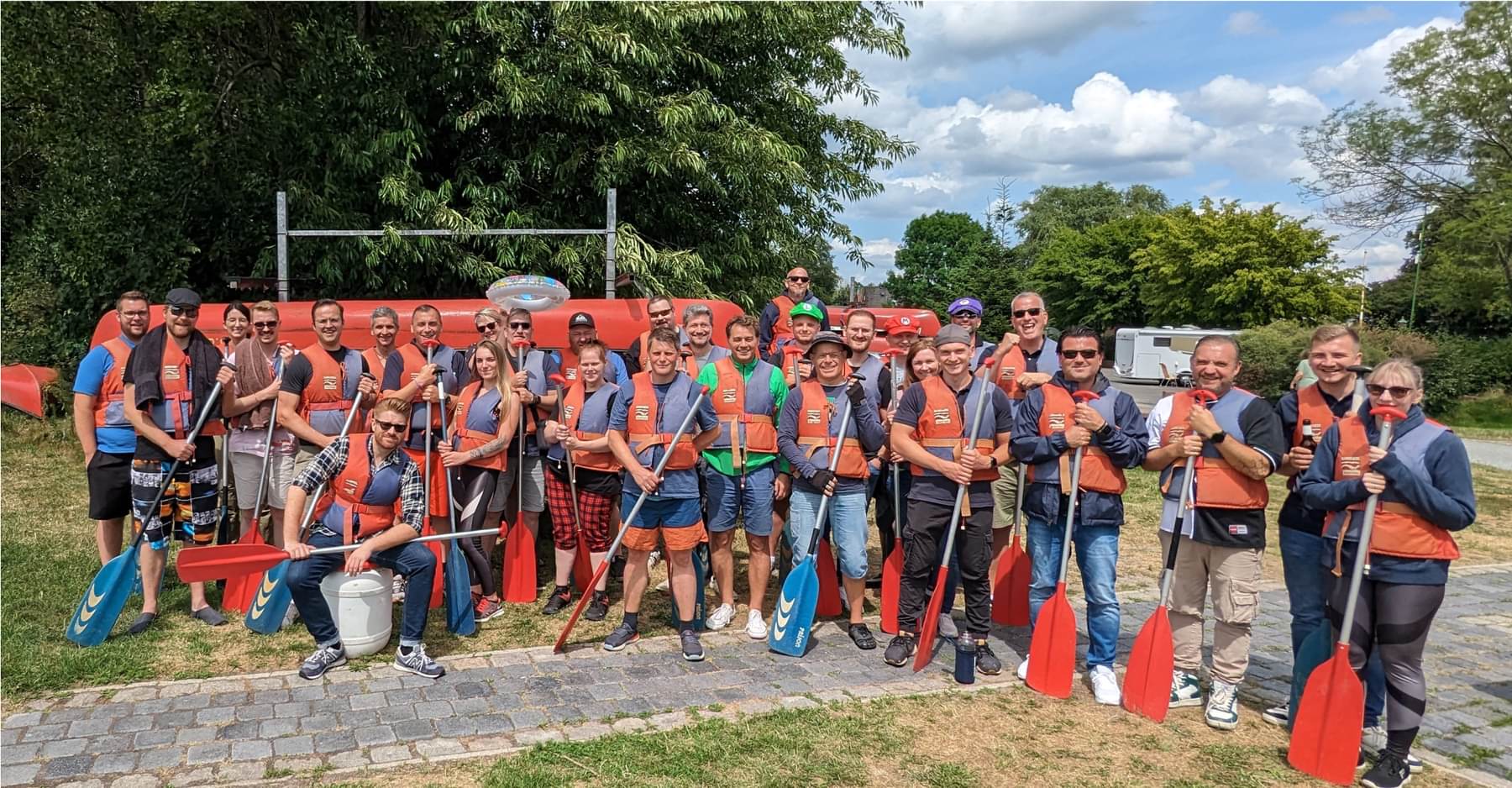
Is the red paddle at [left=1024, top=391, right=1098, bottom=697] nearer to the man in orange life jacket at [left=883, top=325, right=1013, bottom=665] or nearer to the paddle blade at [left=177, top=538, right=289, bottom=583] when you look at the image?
the man in orange life jacket at [left=883, top=325, right=1013, bottom=665]

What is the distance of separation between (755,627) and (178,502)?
3.96 metres

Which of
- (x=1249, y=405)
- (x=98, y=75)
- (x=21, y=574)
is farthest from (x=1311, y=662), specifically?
(x=98, y=75)

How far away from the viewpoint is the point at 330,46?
39.1ft

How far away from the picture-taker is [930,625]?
5.40 metres

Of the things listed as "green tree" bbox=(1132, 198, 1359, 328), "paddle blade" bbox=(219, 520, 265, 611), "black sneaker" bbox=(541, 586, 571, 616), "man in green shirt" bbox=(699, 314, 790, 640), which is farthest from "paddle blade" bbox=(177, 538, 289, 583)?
"green tree" bbox=(1132, 198, 1359, 328)

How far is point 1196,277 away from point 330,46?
115 ft

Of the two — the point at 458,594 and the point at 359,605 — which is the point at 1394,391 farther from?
the point at 359,605

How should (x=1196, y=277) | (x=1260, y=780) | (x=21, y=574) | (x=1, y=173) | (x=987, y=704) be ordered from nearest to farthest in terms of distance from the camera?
1. (x=1260, y=780)
2. (x=987, y=704)
3. (x=21, y=574)
4. (x=1, y=173)
5. (x=1196, y=277)

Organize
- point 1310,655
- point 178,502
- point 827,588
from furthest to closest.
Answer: point 827,588
point 178,502
point 1310,655

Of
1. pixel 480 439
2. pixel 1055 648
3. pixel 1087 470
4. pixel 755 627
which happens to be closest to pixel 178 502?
pixel 480 439

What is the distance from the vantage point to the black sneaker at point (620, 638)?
557 centimetres

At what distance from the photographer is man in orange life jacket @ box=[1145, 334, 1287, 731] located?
15.2 ft

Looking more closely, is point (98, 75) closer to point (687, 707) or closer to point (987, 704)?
point (687, 707)

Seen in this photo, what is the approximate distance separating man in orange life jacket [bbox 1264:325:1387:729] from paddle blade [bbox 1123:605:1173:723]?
2.17 feet
